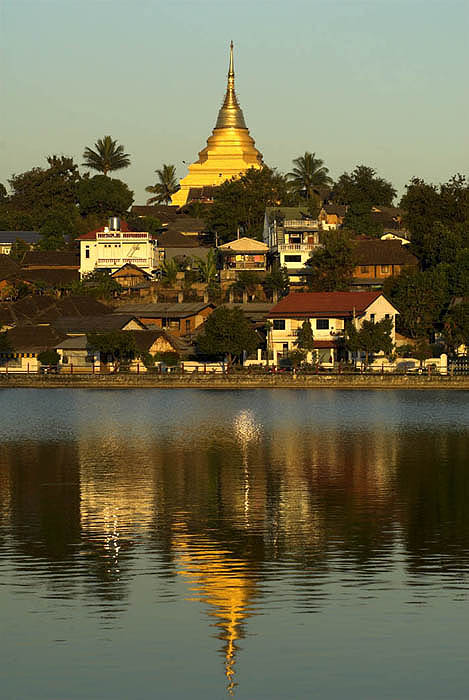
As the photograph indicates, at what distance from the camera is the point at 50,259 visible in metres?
119

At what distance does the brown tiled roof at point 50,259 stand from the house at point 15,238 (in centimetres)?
767

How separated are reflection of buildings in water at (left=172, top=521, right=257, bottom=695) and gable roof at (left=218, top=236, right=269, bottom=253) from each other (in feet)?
276

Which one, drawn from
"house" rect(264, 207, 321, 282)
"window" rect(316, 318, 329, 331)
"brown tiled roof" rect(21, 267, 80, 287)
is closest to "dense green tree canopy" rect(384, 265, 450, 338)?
"window" rect(316, 318, 329, 331)

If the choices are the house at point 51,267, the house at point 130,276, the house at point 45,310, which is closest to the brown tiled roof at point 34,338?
the house at point 45,310

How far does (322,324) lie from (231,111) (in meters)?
77.7

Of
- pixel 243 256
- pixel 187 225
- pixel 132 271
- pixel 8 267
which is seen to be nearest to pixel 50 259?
pixel 8 267

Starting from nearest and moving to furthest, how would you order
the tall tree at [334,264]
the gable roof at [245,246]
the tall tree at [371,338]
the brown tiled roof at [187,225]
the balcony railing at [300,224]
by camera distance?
1. the tall tree at [371,338]
2. the tall tree at [334,264]
3. the balcony railing at [300,224]
4. the gable roof at [245,246]
5. the brown tiled roof at [187,225]

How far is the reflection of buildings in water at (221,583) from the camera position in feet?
70.0

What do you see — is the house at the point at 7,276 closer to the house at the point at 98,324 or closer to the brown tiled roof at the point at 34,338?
the house at the point at 98,324

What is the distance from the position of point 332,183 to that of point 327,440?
321ft

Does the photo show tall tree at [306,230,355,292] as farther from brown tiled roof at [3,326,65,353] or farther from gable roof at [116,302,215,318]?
brown tiled roof at [3,326,65,353]

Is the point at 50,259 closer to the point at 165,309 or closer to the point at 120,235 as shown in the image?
the point at 120,235

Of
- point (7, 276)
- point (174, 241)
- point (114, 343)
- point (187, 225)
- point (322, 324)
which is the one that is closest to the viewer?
point (114, 343)

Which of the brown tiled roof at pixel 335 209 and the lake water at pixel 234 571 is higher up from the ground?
the brown tiled roof at pixel 335 209
